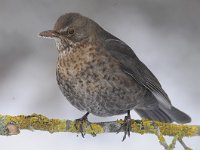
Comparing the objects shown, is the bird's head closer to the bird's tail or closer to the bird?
the bird

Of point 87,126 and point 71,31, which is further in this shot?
point 71,31

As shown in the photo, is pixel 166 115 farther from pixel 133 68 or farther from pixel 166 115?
pixel 133 68

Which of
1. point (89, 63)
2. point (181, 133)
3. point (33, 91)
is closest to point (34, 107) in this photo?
point (33, 91)

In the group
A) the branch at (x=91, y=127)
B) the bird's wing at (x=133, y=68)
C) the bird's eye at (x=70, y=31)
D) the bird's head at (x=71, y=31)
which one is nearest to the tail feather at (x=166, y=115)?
the bird's wing at (x=133, y=68)

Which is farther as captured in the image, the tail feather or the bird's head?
the tail feather

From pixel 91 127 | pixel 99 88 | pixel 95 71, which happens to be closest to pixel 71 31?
pixel 95 71

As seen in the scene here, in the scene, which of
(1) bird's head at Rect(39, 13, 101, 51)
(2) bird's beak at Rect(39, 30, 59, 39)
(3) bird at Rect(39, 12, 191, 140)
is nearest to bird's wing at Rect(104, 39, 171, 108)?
(3) bird at Rect(39, 12, 191, 140)

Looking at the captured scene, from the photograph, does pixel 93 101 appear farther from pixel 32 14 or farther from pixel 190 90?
pixel 32 14
